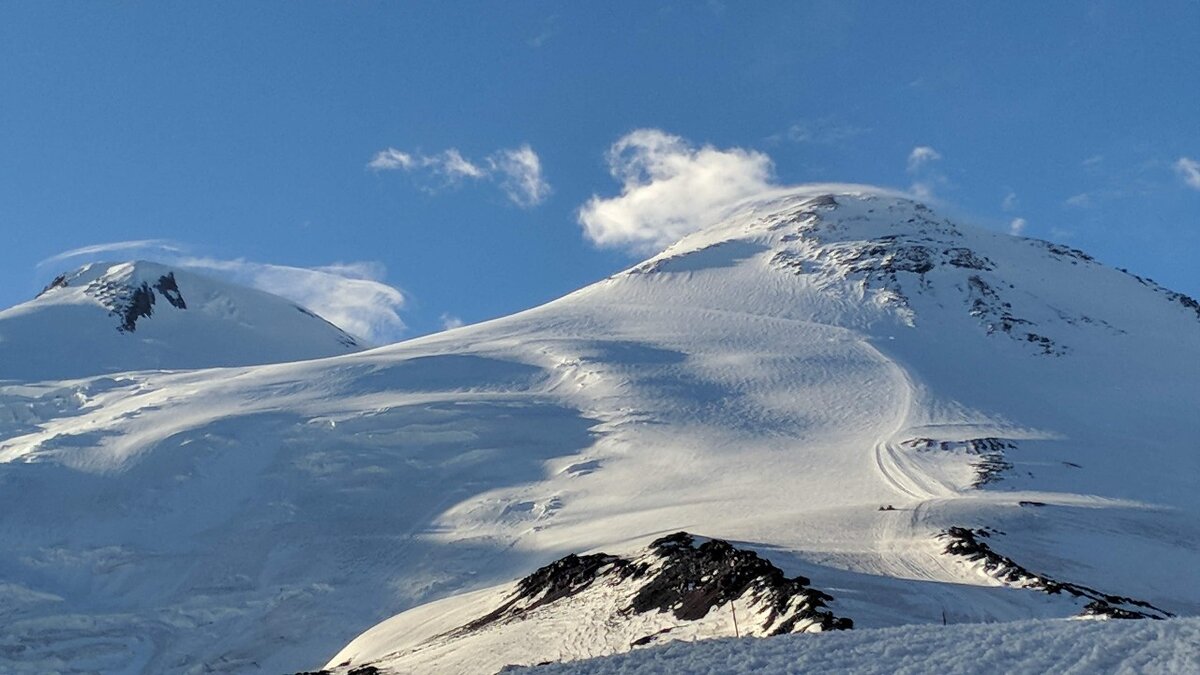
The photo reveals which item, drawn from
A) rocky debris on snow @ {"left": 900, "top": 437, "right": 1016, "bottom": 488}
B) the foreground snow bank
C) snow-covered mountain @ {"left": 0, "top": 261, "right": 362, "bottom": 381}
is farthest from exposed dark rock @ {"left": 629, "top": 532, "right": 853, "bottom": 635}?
snow-covered mountain @ {"left": 0, "top": 261, "right": 362, "bottom": 381}

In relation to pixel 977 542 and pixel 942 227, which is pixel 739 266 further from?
pixel 977 542

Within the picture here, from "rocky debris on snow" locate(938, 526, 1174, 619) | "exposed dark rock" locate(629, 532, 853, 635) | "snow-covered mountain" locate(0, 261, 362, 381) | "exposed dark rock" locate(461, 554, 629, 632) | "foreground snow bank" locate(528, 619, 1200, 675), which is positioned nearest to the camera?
"foreground snow bank" locate(528, 619, 1200, 675)

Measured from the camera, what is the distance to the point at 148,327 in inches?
4080

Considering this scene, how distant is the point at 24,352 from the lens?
87.4 m

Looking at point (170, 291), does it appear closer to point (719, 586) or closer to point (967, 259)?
point (967, 259)

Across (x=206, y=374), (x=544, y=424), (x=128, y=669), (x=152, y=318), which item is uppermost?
(x=152, y=318)

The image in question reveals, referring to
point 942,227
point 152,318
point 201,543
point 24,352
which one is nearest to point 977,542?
point 201,543

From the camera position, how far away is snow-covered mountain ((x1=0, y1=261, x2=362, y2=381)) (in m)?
89.4

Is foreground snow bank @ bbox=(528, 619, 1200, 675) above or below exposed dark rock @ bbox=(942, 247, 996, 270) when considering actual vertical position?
below

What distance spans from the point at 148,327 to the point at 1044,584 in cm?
9397

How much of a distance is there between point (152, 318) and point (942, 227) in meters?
91.1

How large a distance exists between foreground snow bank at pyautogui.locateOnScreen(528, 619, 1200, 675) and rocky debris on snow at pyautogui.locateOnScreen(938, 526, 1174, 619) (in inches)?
488

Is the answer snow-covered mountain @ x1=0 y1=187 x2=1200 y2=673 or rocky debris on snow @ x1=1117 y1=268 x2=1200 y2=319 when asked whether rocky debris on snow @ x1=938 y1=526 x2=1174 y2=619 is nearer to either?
snow-covered mountain @ x1=0 y1=187 x2=1200 y2=673

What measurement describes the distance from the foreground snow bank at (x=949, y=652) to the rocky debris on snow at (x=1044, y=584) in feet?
40.7
